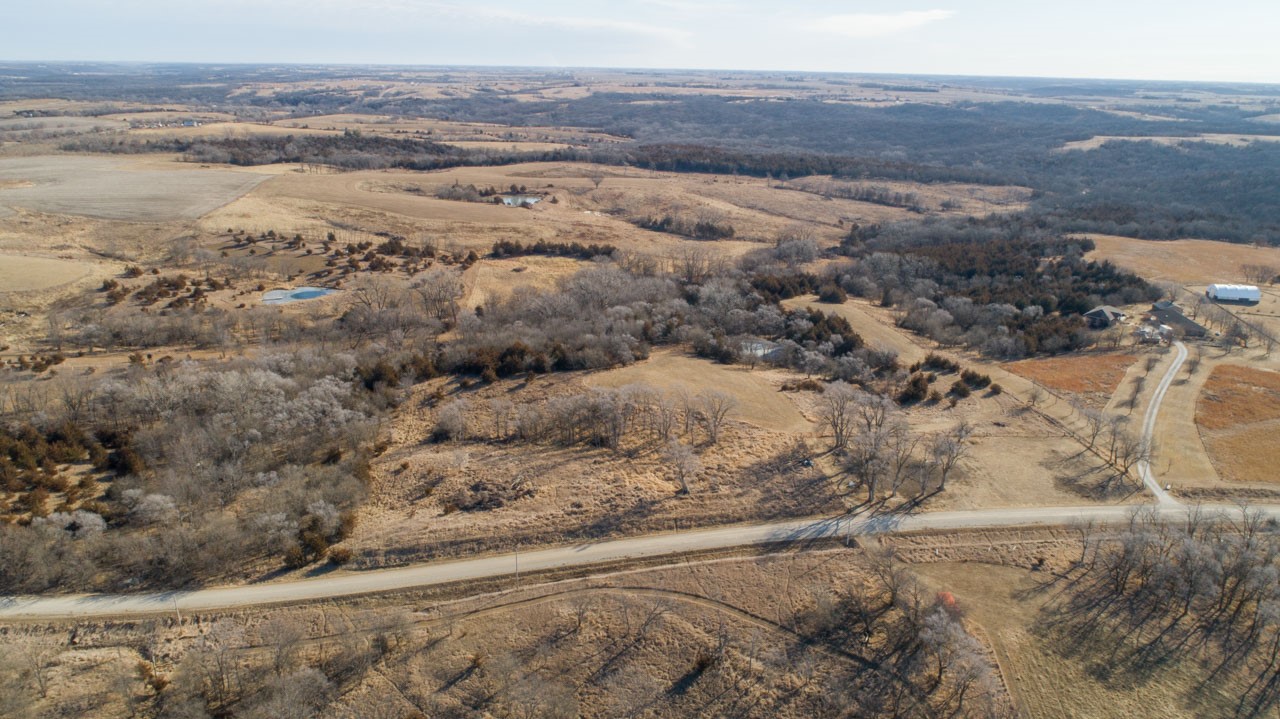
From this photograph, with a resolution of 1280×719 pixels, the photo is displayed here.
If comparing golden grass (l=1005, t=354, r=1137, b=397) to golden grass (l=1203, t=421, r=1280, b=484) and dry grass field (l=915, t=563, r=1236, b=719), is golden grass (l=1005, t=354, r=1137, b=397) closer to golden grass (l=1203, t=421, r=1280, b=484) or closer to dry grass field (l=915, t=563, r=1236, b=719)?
golden grass (l=1203, t=421, r=1280, b=484)

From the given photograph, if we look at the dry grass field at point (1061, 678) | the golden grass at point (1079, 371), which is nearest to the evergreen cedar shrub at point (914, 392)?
the golden grass at point (1079, 371)

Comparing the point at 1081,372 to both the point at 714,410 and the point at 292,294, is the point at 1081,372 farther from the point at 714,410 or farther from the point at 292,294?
the point at 292,294

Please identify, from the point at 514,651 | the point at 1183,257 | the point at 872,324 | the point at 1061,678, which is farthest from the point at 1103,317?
the point at 514,651

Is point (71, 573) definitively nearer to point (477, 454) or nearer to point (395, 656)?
point (395, 656)

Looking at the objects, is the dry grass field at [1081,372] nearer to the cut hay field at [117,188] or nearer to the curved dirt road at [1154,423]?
the curved dirt road at [1154,423]

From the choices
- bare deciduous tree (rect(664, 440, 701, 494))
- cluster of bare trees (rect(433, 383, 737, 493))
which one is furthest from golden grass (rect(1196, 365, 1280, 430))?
bare deciduous tree (rect(664, 440, 701, 494))
